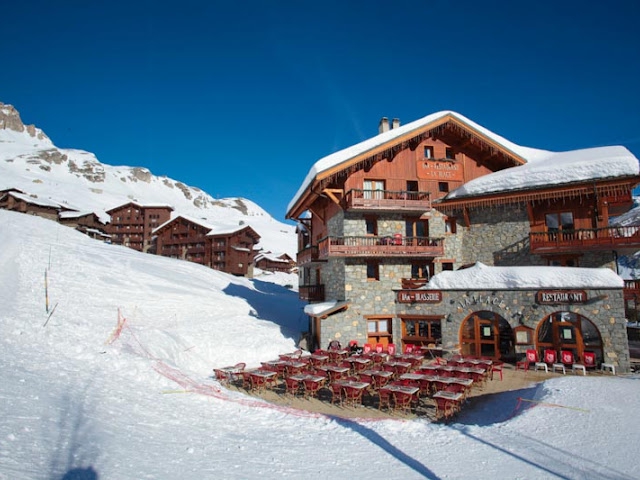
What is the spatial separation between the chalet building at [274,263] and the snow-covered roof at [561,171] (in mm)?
50750

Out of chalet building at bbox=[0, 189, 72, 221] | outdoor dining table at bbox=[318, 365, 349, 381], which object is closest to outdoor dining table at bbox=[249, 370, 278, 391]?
outdoor dining table at bbox=[318, 365, 349, 381]

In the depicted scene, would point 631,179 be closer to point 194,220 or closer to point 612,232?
point 612,232

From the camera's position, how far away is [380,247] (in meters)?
19.3

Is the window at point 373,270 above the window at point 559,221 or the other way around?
the other way around

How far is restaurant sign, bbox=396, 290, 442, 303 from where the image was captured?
60.3ft

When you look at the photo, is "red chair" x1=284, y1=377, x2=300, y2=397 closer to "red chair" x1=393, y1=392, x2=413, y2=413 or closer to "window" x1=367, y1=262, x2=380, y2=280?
"red chair" x1=393, y1=392, x2=413, y2=413

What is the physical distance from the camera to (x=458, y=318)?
1797 cm

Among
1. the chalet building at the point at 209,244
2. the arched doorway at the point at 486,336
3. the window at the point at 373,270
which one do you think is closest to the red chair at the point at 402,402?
the arched doorway at the point at 486,336

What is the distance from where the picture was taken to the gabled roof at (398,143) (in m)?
19.9

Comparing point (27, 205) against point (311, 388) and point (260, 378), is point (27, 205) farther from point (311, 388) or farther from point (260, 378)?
point (311, 388)

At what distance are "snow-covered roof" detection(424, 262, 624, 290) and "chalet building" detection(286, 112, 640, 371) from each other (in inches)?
3.3

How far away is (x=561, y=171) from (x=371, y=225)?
31.4 feet

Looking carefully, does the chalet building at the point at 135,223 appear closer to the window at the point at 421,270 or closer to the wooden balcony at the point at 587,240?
the window at the point at 421,270

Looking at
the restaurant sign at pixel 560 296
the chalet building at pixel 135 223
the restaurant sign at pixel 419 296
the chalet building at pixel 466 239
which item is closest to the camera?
the restaurant sign at pixel 560 296
